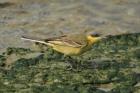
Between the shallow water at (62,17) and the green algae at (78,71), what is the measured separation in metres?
1.09

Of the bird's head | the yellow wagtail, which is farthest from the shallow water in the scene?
A: the bird's head

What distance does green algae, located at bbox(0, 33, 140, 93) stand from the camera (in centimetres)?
1027

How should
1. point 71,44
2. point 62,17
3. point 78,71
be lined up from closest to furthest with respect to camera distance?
point 71,44 → point 78,71 → point 62,17

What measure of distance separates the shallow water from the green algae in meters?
1.09

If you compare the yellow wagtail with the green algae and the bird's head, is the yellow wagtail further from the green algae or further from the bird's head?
the green algae

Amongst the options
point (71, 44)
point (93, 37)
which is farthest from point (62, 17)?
point (71, 44)

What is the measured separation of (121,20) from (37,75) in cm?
413

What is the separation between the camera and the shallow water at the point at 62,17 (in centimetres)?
1358

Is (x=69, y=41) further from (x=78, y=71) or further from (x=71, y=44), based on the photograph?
(x=78, y=71)

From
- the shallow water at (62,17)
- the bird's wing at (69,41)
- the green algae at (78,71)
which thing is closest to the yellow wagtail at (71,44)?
the bird's wing at (69,41)

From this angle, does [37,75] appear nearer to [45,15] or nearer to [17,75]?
[17,75]

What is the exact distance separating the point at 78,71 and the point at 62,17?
3.60 m

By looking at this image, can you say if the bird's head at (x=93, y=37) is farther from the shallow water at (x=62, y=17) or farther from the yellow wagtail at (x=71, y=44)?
the shallow water at (x=62, y=17)

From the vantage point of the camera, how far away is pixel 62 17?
14547mm
